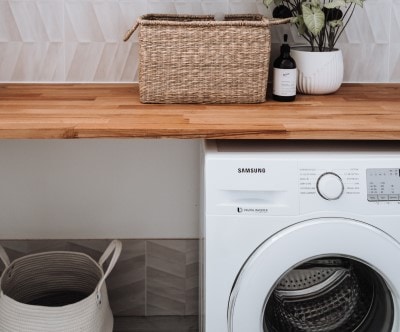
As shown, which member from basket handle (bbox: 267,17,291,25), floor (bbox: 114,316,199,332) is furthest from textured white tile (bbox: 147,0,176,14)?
floor (bbox: 114,316,199,332)

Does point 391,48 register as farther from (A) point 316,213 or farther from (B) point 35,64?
(B) point 35,64

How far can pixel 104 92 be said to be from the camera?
78.4 inches

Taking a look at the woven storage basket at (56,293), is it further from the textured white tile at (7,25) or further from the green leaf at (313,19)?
the green leaf at (313,19)

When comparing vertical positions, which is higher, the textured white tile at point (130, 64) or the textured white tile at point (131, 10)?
the textured white tile at point (131, 10)

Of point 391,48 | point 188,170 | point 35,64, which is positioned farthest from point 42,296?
point 391,48

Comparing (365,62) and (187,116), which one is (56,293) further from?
(365,62)

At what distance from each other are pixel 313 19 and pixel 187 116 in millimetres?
503

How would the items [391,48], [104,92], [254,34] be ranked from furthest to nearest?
[391,48], [104,92], [254,34]

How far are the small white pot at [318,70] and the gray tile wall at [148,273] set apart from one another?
0.71 meters

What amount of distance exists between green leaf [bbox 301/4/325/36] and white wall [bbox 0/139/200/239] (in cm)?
58

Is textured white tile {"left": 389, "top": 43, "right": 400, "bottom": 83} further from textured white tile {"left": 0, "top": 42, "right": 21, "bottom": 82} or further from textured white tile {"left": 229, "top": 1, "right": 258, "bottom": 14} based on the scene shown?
textured white tile {"left": 0, "top": 42, "right": 21, "bottom": 82}

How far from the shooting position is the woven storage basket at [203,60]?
177 cm

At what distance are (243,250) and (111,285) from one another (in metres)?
0.87

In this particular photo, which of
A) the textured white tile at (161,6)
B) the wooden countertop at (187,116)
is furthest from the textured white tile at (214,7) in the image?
the wooden countertop at (187,116)
